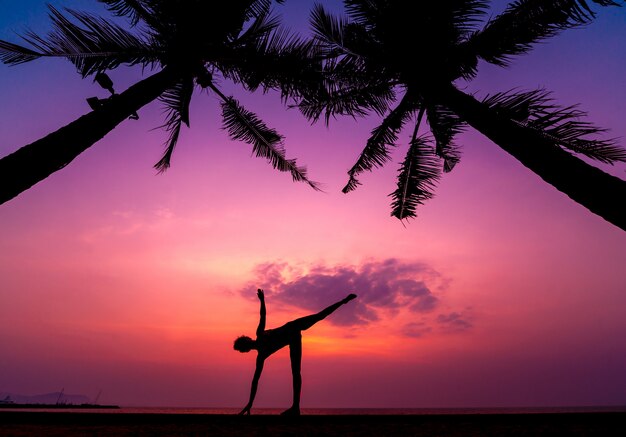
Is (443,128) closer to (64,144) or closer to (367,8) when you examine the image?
(367,8)

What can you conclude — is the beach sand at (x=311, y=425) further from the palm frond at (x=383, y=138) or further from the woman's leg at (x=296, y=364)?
the palm frond at (x=383, y=138)

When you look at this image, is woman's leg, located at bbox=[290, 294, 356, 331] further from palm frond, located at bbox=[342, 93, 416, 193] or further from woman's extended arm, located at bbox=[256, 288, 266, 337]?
palm frond, located at bbox=[342, 93, 416, 193]

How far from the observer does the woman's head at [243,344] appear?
569 cm

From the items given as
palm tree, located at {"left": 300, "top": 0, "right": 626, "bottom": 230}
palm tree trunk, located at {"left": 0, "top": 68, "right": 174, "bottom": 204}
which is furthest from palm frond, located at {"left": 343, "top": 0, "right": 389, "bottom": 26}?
palm tree trunk, located at {"left": 0, "top": 68, "right": 174, "bottom": 204}

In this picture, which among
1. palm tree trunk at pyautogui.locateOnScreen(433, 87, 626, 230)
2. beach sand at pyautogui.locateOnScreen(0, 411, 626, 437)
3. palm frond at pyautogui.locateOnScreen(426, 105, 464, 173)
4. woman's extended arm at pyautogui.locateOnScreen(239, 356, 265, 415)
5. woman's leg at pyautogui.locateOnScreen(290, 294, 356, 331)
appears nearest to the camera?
beach sand at pyautogui.locateOnScreen(0, 411, 626, 437)

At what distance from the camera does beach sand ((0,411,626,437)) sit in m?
3.47

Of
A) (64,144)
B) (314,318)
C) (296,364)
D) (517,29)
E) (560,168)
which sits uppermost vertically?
(517,29)

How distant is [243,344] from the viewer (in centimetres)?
568

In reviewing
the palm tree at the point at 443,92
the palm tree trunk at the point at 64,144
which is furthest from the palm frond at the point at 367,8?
the palm tree trunk at the point at 64,144

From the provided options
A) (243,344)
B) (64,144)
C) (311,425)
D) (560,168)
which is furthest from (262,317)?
(560,168)

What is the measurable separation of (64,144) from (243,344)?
10.9 ft

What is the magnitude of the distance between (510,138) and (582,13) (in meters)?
1.76

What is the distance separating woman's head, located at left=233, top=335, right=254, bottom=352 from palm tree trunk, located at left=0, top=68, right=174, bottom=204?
311cm

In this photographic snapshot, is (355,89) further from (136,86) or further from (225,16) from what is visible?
(136,86)
